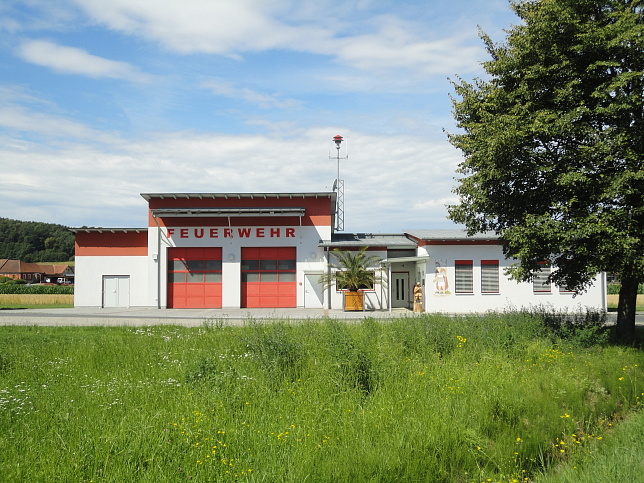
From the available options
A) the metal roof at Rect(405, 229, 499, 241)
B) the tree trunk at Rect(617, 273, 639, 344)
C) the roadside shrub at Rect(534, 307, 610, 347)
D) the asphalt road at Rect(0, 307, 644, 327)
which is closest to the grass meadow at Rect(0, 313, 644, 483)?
the roadside shrub at Rect(534, 307, 610, 347)

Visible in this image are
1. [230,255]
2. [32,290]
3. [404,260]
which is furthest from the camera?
[32,290]

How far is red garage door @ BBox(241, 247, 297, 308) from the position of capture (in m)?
30.6

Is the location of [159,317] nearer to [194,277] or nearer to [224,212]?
[194,277]

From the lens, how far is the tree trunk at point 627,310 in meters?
12.9

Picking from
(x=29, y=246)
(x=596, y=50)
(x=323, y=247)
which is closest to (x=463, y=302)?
(x=323, y=247)

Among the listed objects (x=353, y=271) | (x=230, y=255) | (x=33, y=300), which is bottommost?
(x=33, y=300)

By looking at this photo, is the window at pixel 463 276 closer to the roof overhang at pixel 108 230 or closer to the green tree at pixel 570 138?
the green tree at pixel 570 138

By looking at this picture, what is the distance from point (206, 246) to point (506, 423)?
2586cm

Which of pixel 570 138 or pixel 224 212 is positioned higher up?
pixel 224 212

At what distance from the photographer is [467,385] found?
7820 mm

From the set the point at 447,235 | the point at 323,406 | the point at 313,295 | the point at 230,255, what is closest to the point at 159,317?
the point at 230,255

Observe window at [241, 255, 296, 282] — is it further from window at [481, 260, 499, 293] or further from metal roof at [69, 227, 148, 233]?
window at [481, 260, 499, 293]

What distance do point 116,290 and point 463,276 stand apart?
2057 cm

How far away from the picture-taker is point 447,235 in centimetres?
2766
